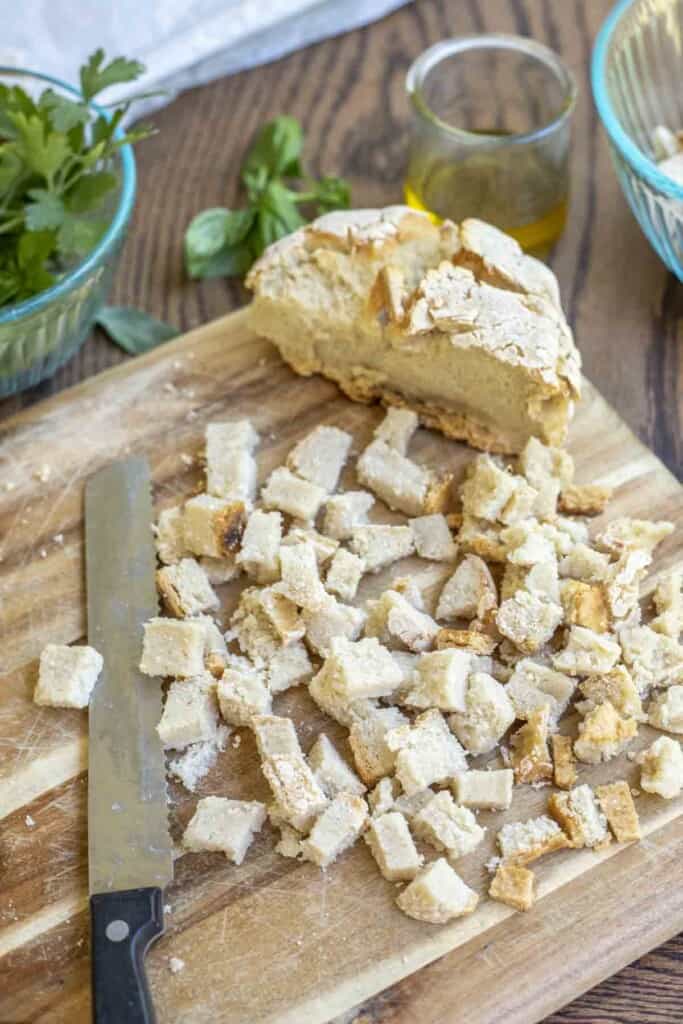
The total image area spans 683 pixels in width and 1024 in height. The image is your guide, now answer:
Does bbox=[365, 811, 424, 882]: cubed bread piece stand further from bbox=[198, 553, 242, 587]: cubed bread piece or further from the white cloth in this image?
the white cloth

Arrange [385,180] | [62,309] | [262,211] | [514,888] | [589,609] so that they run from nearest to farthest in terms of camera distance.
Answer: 1. [514,888]
2. [589,609]
3. [62,309]
4. [262,211]
5. [385,180]

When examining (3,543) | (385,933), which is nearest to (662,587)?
(385,933)

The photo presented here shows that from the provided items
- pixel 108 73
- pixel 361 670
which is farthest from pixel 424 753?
pixel 108 73

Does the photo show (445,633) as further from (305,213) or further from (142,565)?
(305,213)

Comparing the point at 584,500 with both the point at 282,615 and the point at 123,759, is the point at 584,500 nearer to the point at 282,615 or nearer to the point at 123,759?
the point at 282,615

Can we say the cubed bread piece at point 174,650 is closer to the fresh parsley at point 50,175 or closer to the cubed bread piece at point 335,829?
the cubed bread piece at point 335,829

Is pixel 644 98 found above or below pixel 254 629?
above
